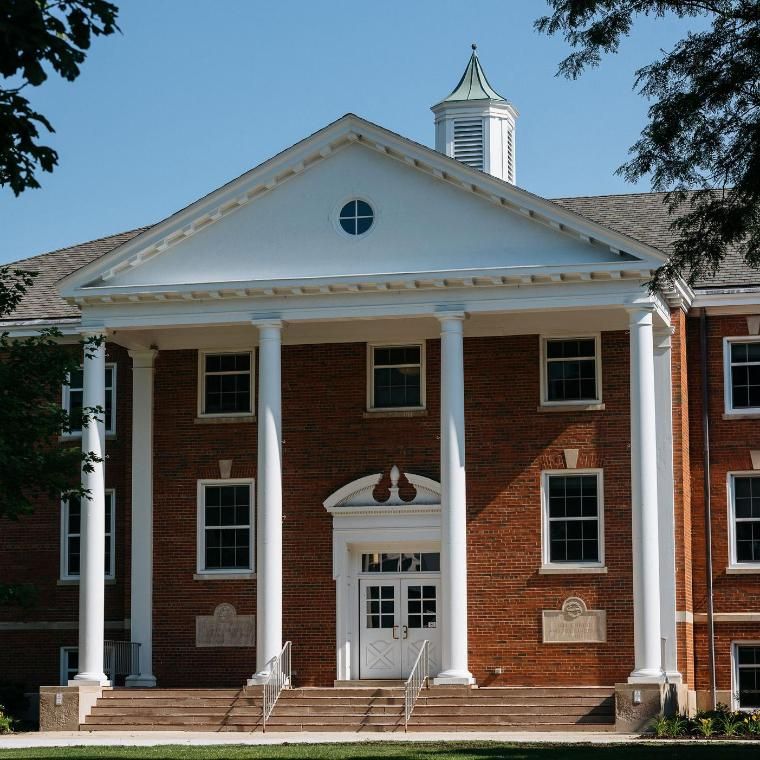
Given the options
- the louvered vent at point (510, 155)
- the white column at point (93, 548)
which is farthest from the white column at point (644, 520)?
the louvered vent at point (510, 155)

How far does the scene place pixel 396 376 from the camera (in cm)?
3494

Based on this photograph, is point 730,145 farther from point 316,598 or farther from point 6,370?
point 316,598

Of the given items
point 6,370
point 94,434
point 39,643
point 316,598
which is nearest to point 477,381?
point 316,598

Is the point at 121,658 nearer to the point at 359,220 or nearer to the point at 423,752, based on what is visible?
the point at 359,220

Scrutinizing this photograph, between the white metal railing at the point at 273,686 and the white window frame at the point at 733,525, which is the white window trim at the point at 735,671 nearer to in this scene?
the white window frame at the point at 733,525

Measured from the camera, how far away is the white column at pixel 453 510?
3053 centimetres

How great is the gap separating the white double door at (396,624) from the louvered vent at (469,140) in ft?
42.4

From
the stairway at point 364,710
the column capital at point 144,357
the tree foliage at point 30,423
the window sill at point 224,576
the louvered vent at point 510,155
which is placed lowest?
the stairway at point 364,710

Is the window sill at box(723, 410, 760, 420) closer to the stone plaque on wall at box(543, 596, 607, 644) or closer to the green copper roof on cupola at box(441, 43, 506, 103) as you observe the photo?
the stone plaque on wall at box(543, 596, 607, 644)

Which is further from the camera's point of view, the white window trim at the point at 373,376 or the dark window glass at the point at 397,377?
the dark window glass at the point at 397,377

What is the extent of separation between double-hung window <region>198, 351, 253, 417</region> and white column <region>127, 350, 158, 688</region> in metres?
1.14

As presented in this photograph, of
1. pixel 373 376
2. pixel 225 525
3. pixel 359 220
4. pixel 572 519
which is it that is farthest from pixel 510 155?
pixel 225 525

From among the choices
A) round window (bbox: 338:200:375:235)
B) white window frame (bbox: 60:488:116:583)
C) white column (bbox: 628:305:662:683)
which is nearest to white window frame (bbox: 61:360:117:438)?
white window frame (bbox: 60:488:116:583)

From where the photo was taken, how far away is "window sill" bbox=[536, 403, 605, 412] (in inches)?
1325
